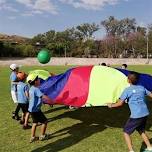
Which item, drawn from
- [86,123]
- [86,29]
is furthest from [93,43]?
[86,123]

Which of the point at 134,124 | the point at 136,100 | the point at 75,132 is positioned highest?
the point at 136,100

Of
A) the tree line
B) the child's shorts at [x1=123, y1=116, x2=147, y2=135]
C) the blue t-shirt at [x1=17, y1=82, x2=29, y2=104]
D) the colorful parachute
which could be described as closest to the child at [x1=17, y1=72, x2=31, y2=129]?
the blue t-shirt at [x1=17, y1=82, x2=29, y2=104]

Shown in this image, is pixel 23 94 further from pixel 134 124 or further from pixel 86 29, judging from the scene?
pixel 86 29

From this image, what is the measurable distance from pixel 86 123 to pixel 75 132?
105 cm

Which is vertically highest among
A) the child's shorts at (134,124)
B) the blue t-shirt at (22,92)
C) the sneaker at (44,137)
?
the blue t-shirt at (22,92)

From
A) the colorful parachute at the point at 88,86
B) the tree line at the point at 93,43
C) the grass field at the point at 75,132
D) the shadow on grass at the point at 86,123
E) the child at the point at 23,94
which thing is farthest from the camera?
the tree line at the point at 93,43

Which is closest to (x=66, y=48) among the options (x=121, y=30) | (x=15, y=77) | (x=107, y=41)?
(x=107, y=41)

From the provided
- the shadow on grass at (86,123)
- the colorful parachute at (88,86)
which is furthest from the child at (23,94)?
the shadow on grass at (86,123)

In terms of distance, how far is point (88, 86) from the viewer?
889 cm

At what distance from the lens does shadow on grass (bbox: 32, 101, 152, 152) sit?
789cm

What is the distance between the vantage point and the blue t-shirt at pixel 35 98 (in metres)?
8.03

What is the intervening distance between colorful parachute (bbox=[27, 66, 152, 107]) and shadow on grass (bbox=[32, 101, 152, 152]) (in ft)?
2.27

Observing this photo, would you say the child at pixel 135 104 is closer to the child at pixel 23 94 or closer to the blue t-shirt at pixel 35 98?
the blue t-shirt at pixel 35 98

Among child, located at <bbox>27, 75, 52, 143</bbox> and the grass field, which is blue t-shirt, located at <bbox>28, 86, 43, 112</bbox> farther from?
the grass field
